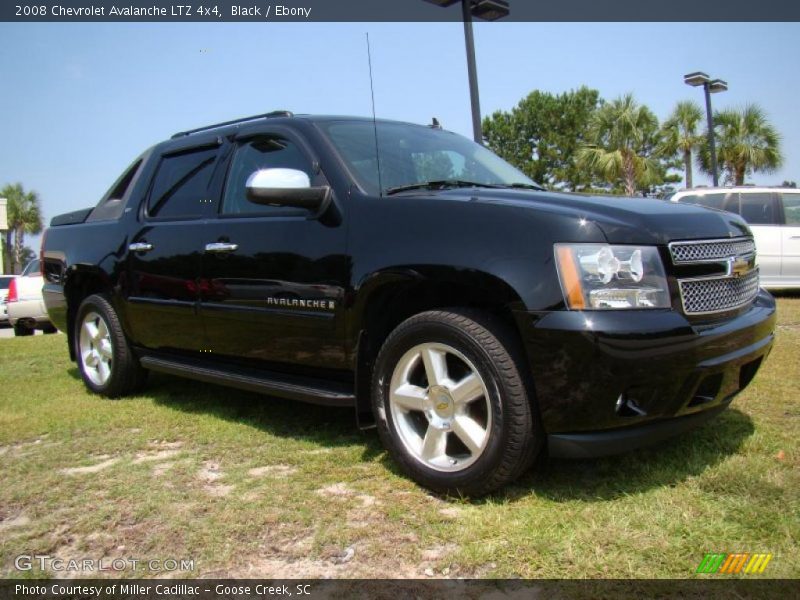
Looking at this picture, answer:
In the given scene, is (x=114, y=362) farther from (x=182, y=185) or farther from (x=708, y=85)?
(x=708, y=85)

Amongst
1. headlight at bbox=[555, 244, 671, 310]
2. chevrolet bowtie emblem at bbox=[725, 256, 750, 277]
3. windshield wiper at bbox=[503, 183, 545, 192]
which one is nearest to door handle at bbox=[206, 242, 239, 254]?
windshield wiper at bbox=[503, 183, 545, 192]

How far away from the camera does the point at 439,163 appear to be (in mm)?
3740

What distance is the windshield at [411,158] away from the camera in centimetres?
342

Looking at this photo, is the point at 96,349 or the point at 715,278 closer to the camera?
the point at 715,278

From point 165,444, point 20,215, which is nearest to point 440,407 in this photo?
point 165,444

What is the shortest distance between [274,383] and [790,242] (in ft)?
30.5

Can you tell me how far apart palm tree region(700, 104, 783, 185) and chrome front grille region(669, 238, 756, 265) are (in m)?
27.3

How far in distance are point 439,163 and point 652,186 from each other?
30115 mm

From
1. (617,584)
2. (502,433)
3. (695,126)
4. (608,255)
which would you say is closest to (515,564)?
(617,584)

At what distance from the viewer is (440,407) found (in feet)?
9.32

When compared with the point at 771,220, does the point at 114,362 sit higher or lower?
lower

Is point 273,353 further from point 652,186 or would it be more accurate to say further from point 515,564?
point 652,186

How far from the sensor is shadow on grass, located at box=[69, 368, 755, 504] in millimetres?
2797

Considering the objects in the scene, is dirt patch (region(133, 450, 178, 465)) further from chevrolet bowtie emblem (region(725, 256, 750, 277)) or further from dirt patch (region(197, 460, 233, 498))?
chevrolet bowtie emblem (region(725, 256, 750, 277))
